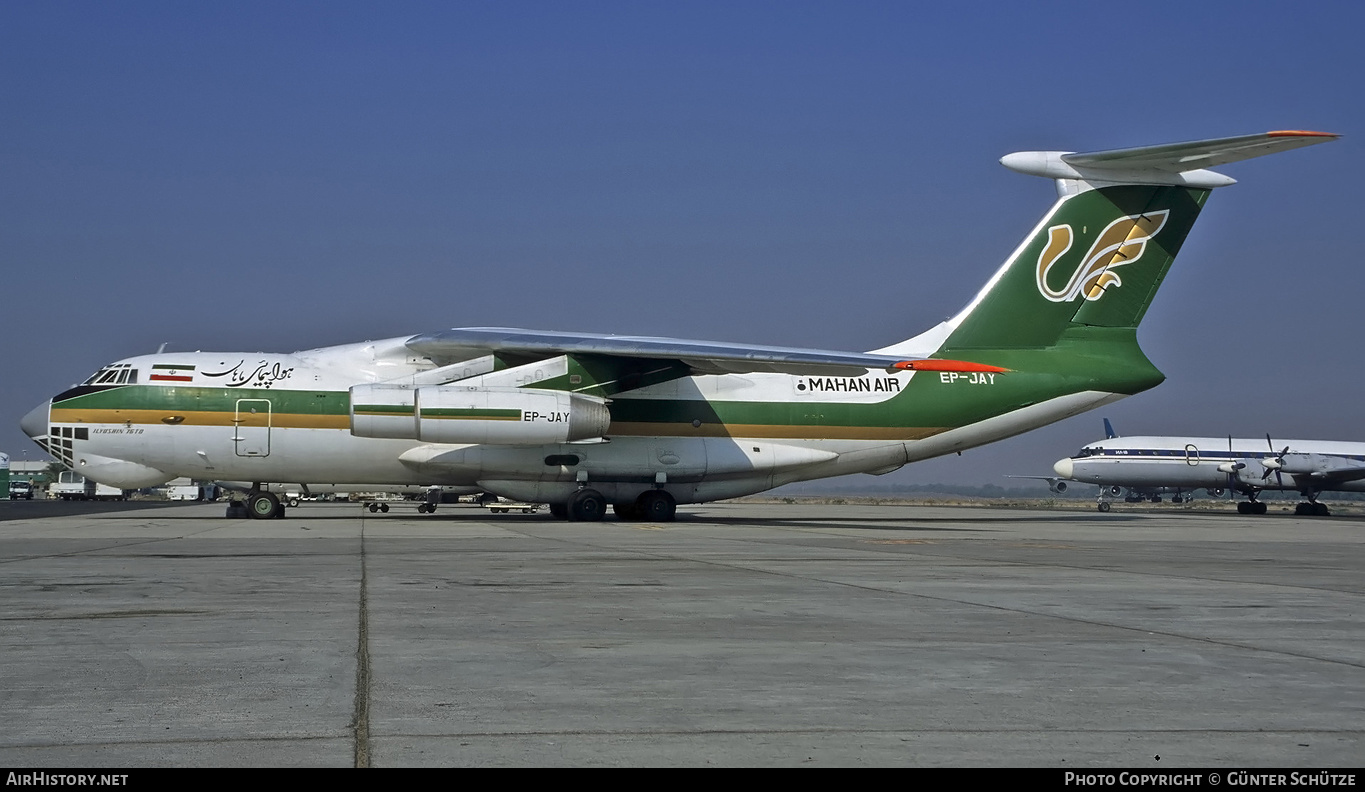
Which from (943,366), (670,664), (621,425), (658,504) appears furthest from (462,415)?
(670,664)

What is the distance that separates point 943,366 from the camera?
21.7 m

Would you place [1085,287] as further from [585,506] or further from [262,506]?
[262,506]

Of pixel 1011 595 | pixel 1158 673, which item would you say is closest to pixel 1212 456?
pixel 1011 595

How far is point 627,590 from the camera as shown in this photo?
886cm

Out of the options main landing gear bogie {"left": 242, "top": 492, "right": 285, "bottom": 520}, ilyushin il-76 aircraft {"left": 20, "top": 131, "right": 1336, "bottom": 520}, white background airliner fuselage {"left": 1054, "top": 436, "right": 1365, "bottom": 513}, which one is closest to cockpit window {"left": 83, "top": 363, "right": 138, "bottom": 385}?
ilyushin il-76 aircraft {"left": 20, "top": 131, "right": 1336, "bottom": 520}

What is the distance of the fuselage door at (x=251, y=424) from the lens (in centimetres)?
2138

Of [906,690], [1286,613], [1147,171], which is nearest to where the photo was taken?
[906,690]

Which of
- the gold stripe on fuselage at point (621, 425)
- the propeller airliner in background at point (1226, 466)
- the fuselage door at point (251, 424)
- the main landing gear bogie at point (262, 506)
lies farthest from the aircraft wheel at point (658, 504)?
the propeller airliner in background at point (1226, 466)

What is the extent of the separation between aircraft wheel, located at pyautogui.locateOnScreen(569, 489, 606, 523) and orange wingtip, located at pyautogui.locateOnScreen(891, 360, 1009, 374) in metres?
6.16

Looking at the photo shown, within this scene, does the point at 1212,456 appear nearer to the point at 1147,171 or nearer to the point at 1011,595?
the point at 1147,171

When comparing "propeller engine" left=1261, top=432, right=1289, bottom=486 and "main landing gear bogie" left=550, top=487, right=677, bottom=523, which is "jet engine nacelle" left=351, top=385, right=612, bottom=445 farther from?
"propeller engine" left=1261, top=432, right=1289, bottom=486

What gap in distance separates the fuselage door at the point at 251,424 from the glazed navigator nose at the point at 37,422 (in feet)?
11.5

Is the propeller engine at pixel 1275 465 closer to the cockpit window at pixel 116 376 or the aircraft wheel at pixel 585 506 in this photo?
the aircraft wheel at pixel 585 506

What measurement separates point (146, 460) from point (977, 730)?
20.4 m
